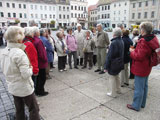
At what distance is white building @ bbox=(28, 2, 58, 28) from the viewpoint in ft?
200

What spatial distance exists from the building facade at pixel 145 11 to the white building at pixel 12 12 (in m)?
42.5

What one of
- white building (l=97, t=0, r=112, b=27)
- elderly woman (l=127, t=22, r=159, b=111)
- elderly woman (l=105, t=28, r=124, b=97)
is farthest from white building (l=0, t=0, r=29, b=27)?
elderly woman (l=127, t=22, r=159, b=111)

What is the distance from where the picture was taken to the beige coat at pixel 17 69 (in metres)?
2.27

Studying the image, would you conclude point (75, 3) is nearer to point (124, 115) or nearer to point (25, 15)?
point (25, 15)

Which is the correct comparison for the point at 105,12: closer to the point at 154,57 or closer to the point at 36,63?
the point at 154,57

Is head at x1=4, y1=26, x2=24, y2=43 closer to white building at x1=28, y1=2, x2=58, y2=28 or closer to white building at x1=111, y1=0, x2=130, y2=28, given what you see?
white building at x1=28, y1=2, x2=58, y2=28

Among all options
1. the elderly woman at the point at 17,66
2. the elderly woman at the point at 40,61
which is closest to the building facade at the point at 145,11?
the elderly woman at the point at 40,61

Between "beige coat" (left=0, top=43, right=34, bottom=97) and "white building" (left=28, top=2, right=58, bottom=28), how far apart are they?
60.9 metres

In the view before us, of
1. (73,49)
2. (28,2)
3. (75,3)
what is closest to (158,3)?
(75,3)

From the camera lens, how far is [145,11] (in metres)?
53.0

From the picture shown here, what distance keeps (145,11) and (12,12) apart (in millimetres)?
49867

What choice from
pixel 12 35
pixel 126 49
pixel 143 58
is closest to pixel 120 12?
pixel 126 49

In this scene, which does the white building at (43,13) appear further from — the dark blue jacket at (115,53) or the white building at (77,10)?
the dark blue jacket at (115,53)

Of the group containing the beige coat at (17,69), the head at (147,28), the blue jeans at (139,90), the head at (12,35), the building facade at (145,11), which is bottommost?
the blue jeans at (139,90)
